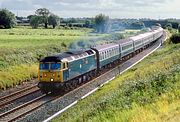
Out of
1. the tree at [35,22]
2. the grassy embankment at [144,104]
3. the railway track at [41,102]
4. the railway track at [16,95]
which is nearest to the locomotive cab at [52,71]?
the railway track at [41,102]

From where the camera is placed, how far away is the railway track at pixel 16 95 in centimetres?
2498

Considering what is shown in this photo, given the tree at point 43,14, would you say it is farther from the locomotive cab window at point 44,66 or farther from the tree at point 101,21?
the locomotive cab window at point 44,66

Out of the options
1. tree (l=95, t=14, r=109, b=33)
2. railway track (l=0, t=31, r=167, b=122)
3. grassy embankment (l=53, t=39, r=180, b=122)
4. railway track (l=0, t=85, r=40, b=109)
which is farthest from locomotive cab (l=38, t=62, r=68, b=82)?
tree (l=95, t=14, r=109, b=33)

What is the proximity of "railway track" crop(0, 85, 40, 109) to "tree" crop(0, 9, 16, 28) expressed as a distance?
74.9 m

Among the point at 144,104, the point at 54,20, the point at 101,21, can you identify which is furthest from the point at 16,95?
the point at 54,20

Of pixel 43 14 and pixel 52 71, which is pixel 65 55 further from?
pixel 43 14

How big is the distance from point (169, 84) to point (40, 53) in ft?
97.9

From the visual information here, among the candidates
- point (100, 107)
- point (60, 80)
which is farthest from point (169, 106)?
point (60, 80)

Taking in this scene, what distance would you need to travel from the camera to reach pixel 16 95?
27.7 meters

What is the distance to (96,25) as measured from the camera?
141 m

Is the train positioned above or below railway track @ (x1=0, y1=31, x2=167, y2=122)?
above

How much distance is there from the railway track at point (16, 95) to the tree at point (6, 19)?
74.9 m

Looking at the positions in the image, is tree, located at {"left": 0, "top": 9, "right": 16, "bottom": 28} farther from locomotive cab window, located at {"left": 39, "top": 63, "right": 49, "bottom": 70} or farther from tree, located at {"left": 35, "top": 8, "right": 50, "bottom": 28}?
locomotive cab window, located at {"left": 39, "top": 63, "right": 49, "bottom": 70}

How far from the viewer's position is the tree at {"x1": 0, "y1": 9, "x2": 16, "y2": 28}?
102375 millimetres
